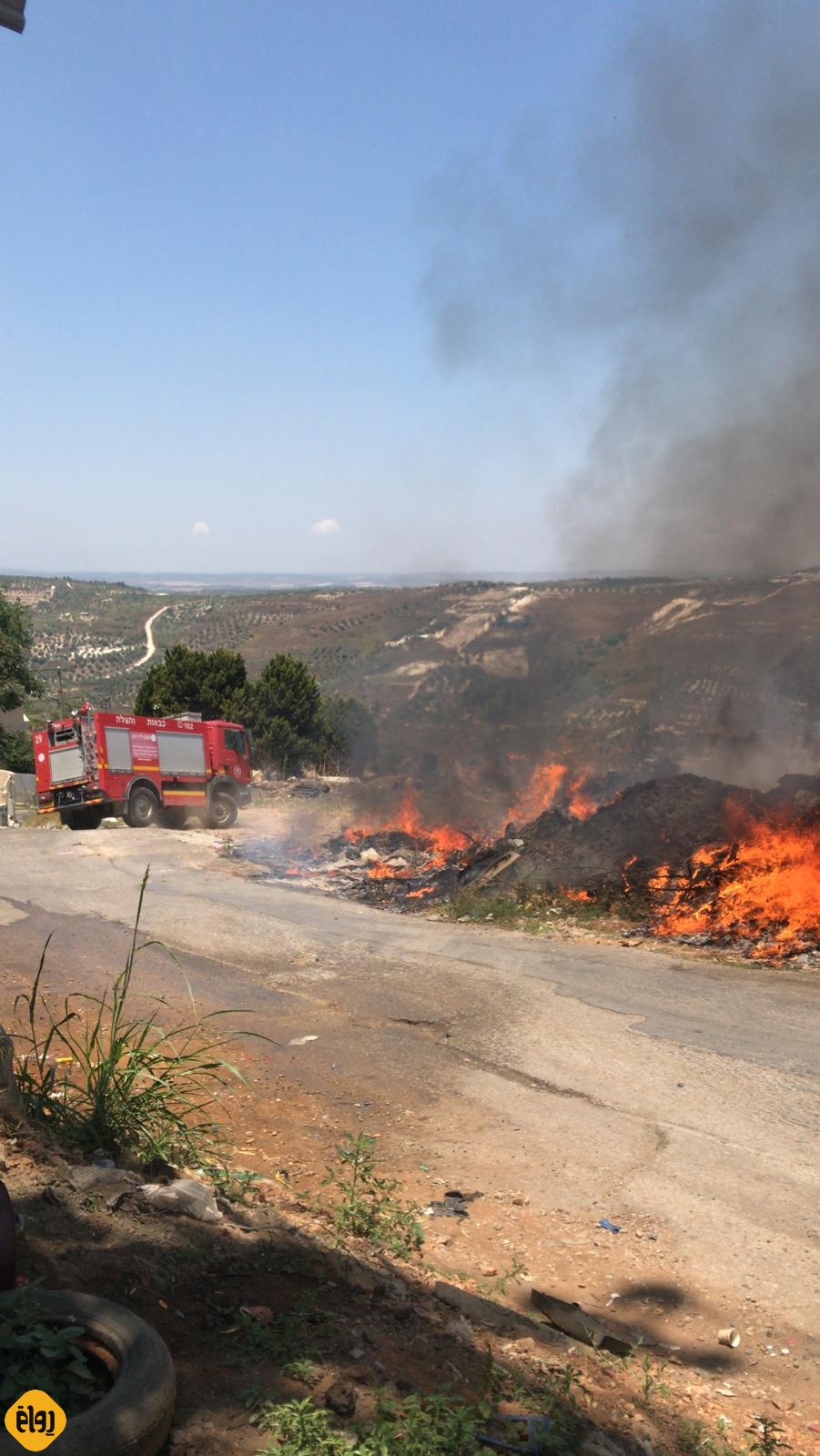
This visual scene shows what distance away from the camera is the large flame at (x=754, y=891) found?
1124 cm

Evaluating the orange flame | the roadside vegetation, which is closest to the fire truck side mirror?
the orange flame

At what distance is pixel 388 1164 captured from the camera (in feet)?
18.5

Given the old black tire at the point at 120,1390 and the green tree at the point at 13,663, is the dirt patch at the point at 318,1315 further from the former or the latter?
the green tree at the point at 13,663

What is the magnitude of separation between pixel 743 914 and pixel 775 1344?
25.6 feet

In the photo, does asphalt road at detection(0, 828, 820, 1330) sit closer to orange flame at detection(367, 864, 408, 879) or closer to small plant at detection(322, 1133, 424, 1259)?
small plant at detection(322, 1133, 424, 1259)

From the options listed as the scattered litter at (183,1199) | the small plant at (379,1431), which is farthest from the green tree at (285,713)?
the small plant at (379,1431)

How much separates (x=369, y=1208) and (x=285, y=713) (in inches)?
1323

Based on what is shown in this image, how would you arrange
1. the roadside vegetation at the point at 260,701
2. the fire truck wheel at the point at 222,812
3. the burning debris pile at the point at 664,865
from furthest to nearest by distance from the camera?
the roadside vegetation at the point at 260,701 → the fire truck wheel at the point at 222,812 → the burning debris pile at the point at 664,865

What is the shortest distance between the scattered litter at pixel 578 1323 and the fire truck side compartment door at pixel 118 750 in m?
18.5

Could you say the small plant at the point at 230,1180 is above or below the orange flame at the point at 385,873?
above

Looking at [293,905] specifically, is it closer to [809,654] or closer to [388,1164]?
[388,1164]

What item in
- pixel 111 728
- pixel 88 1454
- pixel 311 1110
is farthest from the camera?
pixel 111 728

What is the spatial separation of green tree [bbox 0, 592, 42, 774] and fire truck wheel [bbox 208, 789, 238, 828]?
15.6 metres

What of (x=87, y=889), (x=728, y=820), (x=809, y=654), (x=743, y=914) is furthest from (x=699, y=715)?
(x=87, y=889)
